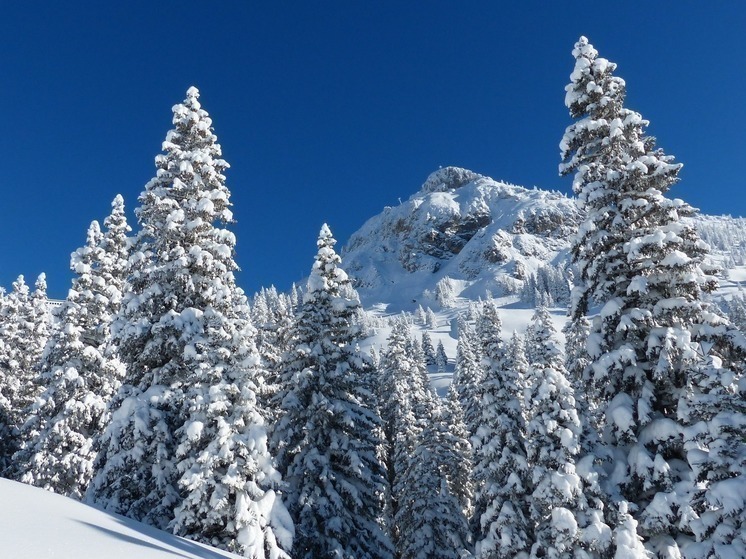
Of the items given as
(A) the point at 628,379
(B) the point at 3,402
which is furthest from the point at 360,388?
(B) the point at 3,402

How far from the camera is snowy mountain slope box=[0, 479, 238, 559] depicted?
17.0ft

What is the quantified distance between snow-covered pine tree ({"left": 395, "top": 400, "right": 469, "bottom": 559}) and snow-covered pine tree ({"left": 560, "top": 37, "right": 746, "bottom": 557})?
1866cm

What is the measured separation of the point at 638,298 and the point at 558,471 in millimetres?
6618

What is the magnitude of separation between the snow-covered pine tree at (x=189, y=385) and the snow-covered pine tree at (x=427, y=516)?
54.7 feet

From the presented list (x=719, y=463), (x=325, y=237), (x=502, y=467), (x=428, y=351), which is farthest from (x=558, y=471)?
(x=428, y=351)

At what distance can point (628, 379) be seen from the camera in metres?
13.4

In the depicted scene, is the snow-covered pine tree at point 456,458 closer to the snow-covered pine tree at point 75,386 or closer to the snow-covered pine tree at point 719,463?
the snow-covered pine tree at point 75,386

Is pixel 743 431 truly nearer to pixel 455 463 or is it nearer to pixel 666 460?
pixel 666 460

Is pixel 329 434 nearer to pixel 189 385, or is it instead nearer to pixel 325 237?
pixel 189 385

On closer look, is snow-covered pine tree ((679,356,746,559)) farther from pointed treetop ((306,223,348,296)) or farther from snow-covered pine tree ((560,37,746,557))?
pointed treetop ((306,223,348,296))

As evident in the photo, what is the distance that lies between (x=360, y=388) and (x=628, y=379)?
1177 cm

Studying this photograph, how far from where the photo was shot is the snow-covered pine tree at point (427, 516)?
29.5 meters

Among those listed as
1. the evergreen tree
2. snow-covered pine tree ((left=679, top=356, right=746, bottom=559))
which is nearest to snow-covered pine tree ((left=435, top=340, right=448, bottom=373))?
the evergreen tree

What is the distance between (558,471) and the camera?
663 inches
